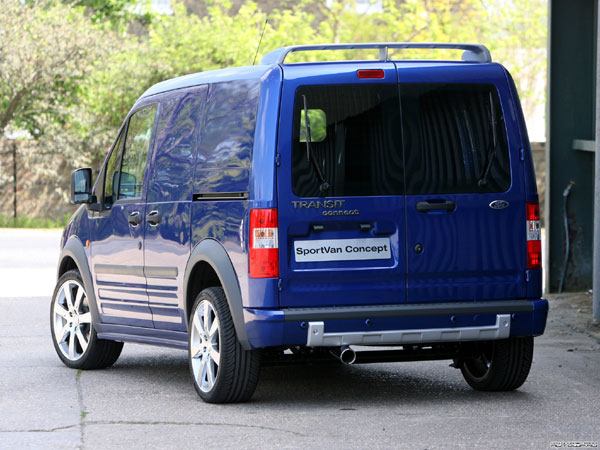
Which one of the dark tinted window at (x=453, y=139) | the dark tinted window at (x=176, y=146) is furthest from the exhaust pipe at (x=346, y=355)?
the dark tinted window at (x=176, y=146)

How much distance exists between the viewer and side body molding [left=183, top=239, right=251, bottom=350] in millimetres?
7648

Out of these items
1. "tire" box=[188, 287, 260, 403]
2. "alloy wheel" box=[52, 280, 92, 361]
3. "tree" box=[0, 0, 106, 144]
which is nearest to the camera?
"tire" box=[188, 287, 260, 403]

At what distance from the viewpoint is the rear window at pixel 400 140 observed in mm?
7691

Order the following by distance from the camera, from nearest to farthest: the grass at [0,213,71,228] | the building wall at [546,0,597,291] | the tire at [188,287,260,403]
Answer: the tire at [188,287,260,403] → the building wall at [546,0,597,291] → the grass at [0,213,71,228]

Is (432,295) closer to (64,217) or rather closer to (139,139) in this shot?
(139,139)

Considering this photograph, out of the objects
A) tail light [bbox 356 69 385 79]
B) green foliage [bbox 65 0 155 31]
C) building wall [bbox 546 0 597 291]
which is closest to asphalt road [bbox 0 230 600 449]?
tail light [bbox 356 69 385 79]

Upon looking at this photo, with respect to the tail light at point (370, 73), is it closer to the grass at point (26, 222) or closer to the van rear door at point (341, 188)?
the van rear door at point (341, 188)

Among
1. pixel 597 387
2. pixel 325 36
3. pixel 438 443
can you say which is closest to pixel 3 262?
pixel 597 387

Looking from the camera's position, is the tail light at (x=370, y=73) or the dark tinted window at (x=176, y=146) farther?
the dark tinted window at (x=176, y=146)

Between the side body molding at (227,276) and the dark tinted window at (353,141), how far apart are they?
68 cm

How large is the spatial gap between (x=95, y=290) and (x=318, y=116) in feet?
9.05

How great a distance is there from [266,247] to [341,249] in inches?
18.0

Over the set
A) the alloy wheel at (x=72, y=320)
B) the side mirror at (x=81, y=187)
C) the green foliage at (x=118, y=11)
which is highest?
the green foliage at (x=118, y=11)

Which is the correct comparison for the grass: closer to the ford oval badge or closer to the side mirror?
the side mirror
